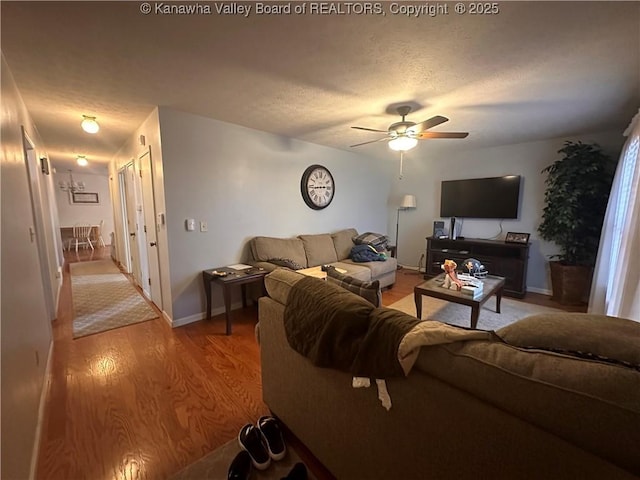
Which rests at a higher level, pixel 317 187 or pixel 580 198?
pixel 317 187

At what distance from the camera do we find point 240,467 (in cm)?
133

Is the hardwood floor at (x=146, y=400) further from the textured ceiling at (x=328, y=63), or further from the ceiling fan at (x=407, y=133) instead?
the ceiling fan at (x=407, y=133)

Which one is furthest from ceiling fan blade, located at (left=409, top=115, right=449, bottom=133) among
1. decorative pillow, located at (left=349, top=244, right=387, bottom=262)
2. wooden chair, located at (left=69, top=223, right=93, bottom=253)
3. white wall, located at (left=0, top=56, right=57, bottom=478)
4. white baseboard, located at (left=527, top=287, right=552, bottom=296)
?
wooden chair, located at (left=69, top=223, right=93, bottom=253)

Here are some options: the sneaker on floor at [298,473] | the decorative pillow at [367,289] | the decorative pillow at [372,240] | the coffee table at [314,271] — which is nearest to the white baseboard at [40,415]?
the sneaker on floor at [298,473]

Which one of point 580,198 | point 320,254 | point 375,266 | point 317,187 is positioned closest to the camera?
point 580,198

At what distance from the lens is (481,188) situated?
4.55m

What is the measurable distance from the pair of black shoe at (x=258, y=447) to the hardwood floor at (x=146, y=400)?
11cm

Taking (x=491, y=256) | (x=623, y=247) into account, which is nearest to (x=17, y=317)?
(x=623, y=247)

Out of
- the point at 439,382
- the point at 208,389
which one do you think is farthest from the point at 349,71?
the point at 208,389

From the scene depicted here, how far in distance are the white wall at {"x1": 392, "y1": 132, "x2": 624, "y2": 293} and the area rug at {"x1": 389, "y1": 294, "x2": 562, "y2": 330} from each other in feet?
3.13

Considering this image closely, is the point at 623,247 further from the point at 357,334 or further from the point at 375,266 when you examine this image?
the point at 357,334

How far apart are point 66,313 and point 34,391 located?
220cm

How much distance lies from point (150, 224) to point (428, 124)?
10.9 feet

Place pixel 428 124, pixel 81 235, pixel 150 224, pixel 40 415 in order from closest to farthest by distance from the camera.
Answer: pixel 40 415, pixel 428 124, pixel 150 224, pixel 81 235
